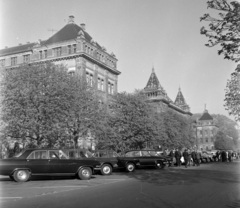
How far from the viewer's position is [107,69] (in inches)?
2367

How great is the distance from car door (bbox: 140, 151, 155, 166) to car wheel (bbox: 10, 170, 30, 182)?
1115 centimetres

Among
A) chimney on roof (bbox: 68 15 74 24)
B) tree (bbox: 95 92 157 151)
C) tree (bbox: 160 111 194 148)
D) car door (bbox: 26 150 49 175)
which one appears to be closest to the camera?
car door (bbox: 26 150 49 175)

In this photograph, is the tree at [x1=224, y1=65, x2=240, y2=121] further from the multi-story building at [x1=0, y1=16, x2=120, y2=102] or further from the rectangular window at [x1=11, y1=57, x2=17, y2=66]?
the rectangular window at [x1=11, y1=57, x2=17, y2=66]

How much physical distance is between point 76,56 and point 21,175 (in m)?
37.0

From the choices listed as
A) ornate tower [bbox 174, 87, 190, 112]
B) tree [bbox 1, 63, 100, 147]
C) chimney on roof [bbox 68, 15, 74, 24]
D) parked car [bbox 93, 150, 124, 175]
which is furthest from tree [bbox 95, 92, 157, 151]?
ornate tower [bbox 174, 87, 190, 112]

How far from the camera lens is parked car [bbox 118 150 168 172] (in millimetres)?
24505

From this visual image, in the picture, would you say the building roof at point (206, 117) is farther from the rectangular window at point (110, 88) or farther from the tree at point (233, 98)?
the tree at point (233, 98)

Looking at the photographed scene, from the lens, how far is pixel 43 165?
1717 centimetres

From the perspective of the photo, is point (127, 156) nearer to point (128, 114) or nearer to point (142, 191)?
point (142, 191)

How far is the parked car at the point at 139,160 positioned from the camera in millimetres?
24505

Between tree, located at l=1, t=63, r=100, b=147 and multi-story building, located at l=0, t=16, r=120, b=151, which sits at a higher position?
multi-story building, located at l=0, t=16, r=120, b=151

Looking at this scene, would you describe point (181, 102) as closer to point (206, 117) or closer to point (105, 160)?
point (206, 117)

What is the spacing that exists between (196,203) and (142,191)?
10.2 feet

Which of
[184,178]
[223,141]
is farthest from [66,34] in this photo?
[223,141]
